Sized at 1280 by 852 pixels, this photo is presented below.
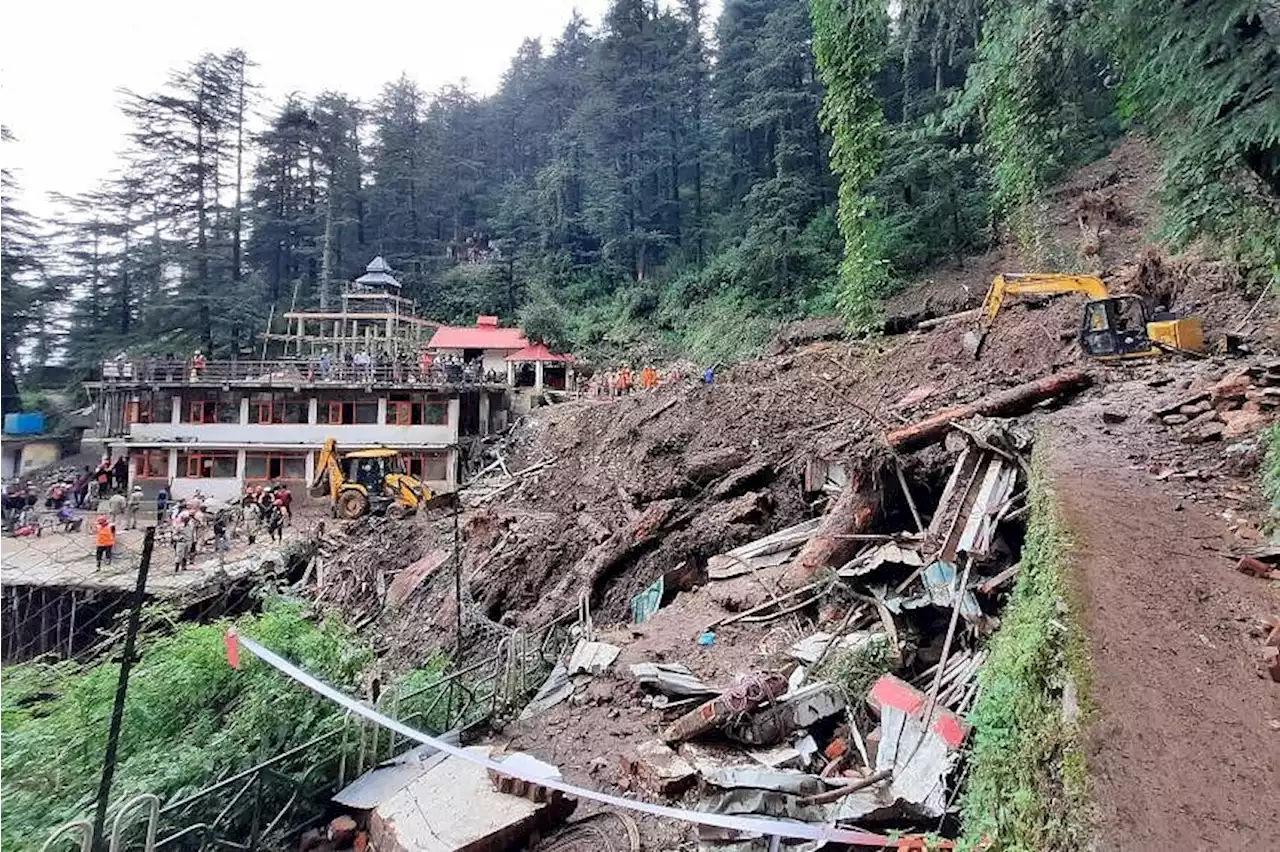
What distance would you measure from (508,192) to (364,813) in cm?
5344

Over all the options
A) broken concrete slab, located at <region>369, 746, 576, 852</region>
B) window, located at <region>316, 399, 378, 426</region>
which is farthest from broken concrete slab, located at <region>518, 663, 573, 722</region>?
window, located at <region>316, 399, 378, 426</region>

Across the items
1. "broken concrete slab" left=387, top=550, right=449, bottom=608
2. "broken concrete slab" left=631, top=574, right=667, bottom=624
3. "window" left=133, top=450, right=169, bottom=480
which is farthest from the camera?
"window" left=133, top=450, right=169, bottom=480

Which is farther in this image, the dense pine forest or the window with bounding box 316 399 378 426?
the window with bounding box 316 399 378 426

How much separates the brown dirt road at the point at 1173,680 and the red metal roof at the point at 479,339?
30755 mm

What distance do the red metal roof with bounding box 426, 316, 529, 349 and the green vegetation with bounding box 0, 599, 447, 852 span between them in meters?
28.5

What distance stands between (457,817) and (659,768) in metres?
1.92

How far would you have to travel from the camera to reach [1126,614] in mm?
5020

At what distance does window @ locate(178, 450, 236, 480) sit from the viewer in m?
29.0

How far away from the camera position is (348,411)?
98.4 ft

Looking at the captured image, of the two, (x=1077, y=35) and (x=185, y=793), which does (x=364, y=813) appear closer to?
(x=185, y=793)

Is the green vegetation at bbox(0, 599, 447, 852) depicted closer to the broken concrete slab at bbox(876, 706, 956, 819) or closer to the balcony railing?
the broken concrete slab at bbox(876, 706, 956, 819)

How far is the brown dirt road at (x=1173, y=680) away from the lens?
345cm

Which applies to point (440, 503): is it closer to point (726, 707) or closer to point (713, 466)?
point (713, 466)

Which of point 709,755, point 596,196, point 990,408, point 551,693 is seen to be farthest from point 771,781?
point 596,196
